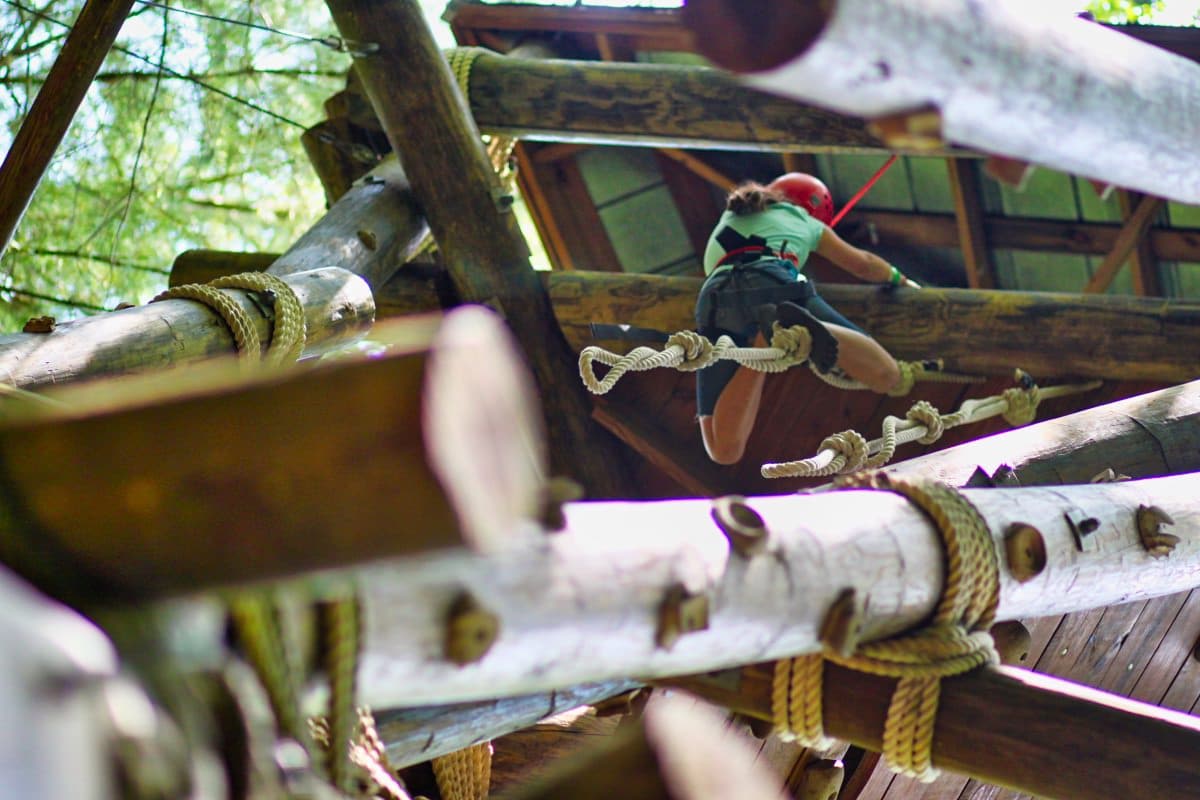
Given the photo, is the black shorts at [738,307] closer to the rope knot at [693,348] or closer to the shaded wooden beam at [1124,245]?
the rope knot at [693,348]

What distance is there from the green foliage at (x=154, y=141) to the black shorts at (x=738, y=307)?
2.00 metres

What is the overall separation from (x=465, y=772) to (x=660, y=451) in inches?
94.9

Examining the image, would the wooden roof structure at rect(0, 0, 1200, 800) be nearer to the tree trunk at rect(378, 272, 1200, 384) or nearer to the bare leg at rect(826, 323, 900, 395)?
the tree trunk at rect(378, 272, 1200, 384)

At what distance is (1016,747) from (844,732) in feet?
0.81

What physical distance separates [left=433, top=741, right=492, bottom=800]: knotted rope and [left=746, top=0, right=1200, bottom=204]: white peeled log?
1699 millimetres

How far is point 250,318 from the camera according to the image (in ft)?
10.1

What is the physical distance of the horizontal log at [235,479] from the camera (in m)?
0.92

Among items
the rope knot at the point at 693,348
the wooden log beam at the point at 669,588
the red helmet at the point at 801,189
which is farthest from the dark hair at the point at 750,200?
the wooden log beam at the point at 669,588

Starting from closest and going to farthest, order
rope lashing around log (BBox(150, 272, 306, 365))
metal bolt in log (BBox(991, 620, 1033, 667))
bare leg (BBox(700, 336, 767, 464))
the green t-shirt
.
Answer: metal bolt in log (BBox(991, 620, 1033, 667)), rope lashing around log (BBox(150, 272, 306, 365)), bare leg (BBox(700, 336, 767, 464)), the green t-shirt

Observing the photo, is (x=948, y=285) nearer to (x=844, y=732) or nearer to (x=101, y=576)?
(x=844, y=732)

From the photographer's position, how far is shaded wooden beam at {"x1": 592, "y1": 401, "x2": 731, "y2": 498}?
15.9ft

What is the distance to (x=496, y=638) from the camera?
1.39 m

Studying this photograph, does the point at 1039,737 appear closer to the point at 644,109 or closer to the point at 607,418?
the point at 607,418

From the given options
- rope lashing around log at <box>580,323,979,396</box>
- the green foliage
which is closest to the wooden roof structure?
rope lashing around log at <box>580,323,979,396</box>
